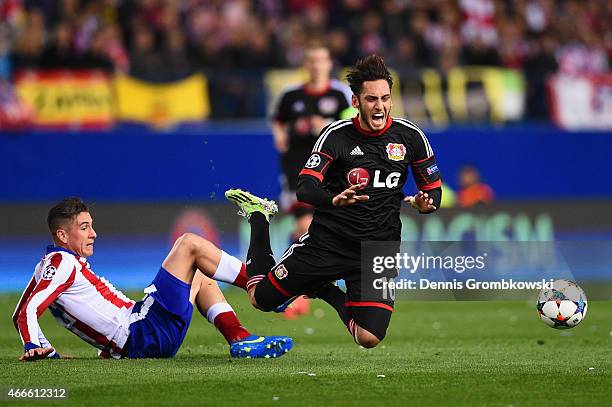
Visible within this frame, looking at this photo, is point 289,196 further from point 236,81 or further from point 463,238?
point 236,81

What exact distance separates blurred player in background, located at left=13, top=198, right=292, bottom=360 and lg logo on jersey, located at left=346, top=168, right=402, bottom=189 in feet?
3.55

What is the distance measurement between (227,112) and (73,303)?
10587 millimetres

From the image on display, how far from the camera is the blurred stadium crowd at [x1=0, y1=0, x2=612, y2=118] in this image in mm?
17812

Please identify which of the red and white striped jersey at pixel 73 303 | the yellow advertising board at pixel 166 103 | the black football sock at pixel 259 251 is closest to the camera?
the red and white striped jersey at pixel 73 303

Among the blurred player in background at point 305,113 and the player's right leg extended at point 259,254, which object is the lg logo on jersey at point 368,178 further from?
the blurred player in background at point 305,113

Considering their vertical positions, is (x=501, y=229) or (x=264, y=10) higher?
(x=264, y=10)

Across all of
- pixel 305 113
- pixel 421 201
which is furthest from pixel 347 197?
pixel 305 113

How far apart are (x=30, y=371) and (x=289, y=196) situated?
5.94 meters

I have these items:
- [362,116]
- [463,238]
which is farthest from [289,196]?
[362,116]

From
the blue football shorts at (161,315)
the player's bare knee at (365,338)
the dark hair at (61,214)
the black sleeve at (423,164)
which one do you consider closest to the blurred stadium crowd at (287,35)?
the dark hair at (61,214)

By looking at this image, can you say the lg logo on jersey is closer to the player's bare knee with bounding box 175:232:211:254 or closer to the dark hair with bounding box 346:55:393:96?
the dark hair with bounding box 346:55:393:96

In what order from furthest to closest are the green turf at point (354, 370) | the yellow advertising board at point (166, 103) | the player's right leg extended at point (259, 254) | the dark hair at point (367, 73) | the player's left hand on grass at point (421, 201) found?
the yellow advertising board at point (166, 103), the player's right leg extended at point (259, 254), the dark hair at point (367, 73), the player's left hand on grass at point (421, 201), the green turf at point (354, 370)

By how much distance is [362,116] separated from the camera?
784 centimetres

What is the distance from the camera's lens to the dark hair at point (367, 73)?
25.5 ft
